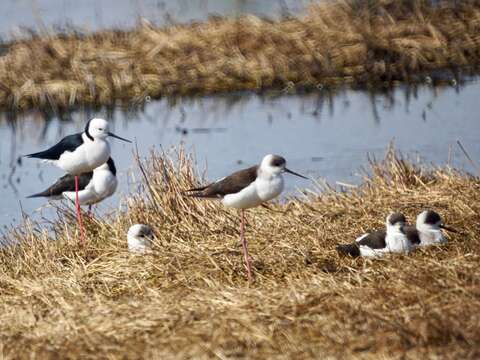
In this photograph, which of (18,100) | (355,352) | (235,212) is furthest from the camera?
(18,100)

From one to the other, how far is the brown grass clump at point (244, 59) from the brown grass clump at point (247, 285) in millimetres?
7448

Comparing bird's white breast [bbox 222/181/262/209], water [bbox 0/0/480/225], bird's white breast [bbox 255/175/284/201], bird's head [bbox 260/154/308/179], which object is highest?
bird's head [bbox 260/154/308/179]

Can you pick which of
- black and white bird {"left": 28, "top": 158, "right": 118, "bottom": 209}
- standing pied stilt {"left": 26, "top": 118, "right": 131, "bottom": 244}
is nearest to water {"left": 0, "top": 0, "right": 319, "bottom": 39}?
black and white bird {"left": 28, "top": 158, "right": 118, "bottom": 209}

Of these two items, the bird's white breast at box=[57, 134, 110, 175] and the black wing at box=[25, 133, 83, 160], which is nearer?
the bird's white breast at box=[57, 134, 110, 175]

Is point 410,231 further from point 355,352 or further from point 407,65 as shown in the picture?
point 407,65

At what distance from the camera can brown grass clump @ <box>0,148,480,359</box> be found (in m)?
6.10

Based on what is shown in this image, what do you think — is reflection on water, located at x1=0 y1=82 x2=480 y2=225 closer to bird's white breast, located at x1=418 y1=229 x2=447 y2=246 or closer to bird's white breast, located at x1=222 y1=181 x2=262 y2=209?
bird's white breast, located at x1=418 y1=229 x2=447 y2=246

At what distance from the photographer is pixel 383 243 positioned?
8.02 meters

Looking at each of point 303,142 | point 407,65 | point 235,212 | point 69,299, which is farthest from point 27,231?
point 407,65

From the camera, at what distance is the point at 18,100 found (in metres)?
17.8

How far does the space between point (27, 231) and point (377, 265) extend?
11.6 feet

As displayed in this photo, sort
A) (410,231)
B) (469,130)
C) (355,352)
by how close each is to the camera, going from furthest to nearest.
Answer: (469,130) → (410,231) → (355,352)

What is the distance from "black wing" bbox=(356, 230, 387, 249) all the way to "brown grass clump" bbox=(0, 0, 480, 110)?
980cm

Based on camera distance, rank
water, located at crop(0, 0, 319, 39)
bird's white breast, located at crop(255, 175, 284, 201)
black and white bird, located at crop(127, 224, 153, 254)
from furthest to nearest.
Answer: water, located at crop(0, 0, 319, 39) < black and white bird, located at crop(127, 224, 153, 254) < bird's white breast, located at crop(255, 175, 284, 201)
